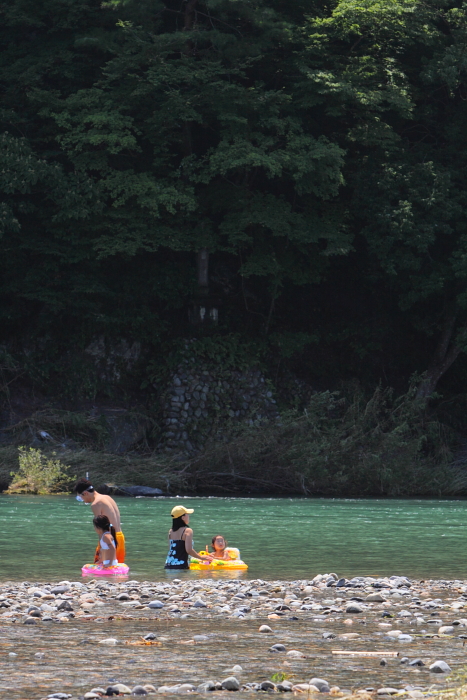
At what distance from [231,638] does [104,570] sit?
458 cm

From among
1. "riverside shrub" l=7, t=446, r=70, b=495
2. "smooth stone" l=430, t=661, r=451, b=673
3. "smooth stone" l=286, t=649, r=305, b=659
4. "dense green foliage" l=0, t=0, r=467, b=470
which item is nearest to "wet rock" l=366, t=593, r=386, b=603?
"smooth stone" l=286, t=649, r=305, b=659

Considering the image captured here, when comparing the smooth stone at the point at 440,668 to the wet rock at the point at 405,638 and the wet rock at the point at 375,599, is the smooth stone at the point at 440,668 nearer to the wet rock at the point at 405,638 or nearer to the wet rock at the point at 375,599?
the wet rock at the point at 405,638

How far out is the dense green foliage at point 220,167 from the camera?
3158cm

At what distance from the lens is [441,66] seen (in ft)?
106

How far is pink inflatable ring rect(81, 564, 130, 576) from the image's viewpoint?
38.6 feet

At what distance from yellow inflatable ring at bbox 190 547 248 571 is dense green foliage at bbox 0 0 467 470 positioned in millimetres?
19060

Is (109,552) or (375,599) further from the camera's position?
(109,552)

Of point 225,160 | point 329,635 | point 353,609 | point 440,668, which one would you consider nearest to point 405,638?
point 329,635

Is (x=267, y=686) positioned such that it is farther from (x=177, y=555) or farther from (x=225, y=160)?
(x=225, y=160)

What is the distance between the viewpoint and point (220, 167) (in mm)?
31312

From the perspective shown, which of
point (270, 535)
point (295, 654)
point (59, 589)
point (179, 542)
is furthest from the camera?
point (270, 535)

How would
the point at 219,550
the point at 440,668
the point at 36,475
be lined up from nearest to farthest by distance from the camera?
the point at 440,668
the point at 219,550
the point at 36,475

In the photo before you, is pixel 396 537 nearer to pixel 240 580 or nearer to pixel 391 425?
pixel 240 580

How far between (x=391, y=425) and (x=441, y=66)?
10628 mm
